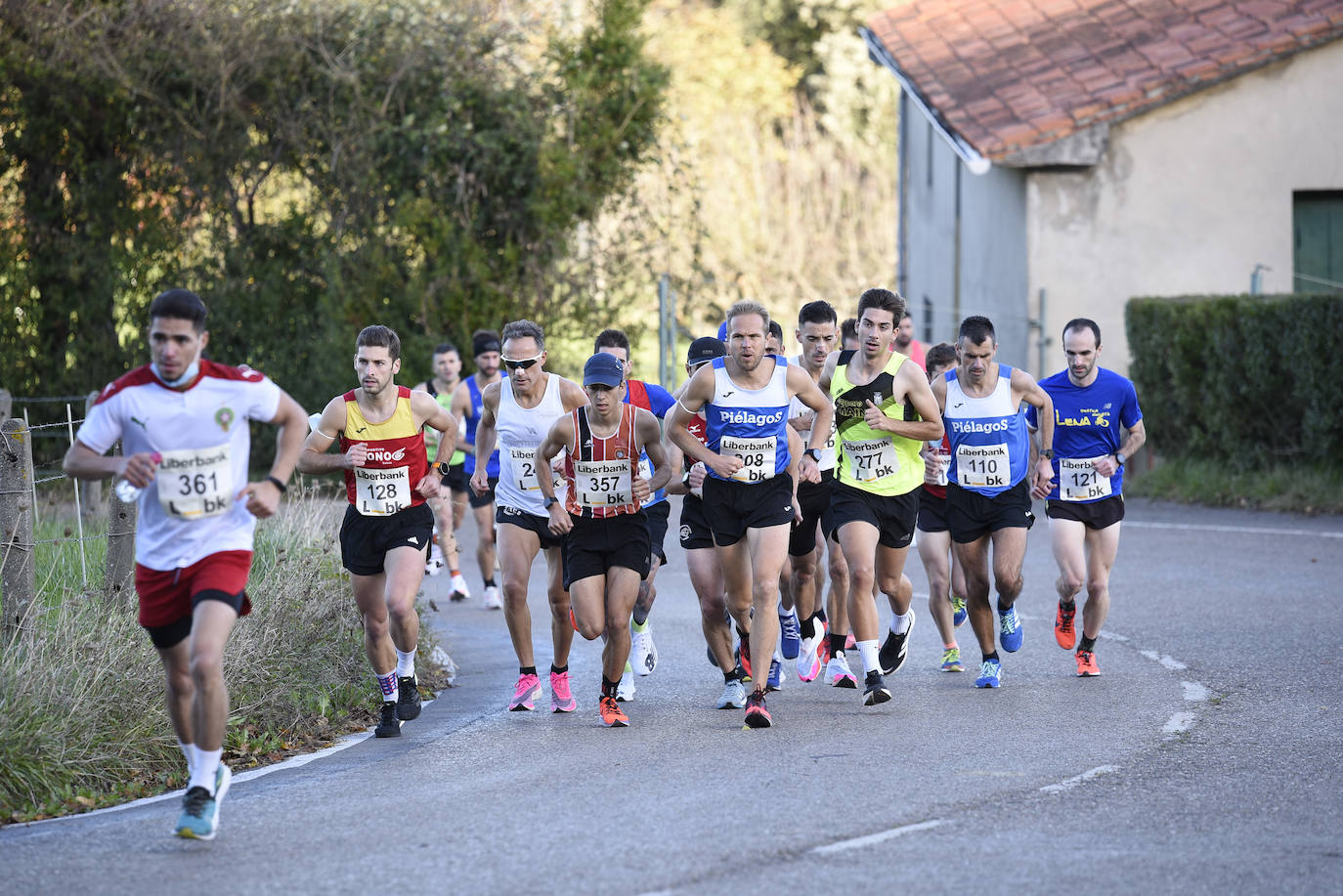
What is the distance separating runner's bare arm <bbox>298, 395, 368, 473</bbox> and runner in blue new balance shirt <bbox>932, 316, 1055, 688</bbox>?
3400 millimetres

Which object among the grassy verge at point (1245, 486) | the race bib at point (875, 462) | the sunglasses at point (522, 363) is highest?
the sunglasses at point (522, 363)

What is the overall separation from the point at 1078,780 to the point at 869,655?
2.16m

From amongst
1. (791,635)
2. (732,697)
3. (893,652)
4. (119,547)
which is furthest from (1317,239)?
(119,547)

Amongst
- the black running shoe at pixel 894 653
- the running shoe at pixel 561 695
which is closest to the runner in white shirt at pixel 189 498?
the running shoe at pixel 561 695

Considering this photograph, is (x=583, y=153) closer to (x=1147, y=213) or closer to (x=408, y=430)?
(x=1147, y=213)

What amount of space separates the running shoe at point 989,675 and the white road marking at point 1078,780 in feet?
7.35

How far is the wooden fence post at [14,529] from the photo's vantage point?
843 cm

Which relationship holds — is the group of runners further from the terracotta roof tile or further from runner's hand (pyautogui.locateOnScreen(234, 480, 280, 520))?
the terracotta roof tile

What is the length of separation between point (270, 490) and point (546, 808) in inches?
65.6

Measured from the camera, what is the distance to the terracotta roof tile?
2278 centimetres

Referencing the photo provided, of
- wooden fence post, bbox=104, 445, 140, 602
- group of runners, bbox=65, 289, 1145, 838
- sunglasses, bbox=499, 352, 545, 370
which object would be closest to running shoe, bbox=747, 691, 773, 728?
group of runners, bbox=65, 289, 1145, 838

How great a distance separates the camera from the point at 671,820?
21.7 feet

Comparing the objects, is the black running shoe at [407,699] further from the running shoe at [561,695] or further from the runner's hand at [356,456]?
the runner's hand at [356,456]

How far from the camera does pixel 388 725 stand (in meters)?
8.89
